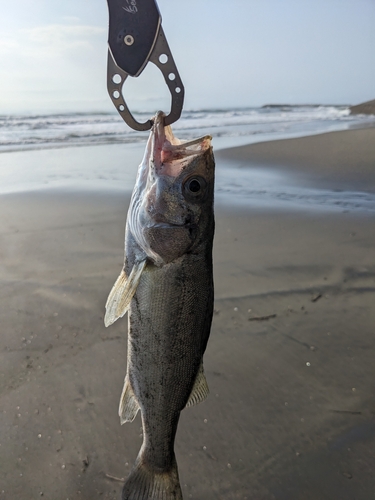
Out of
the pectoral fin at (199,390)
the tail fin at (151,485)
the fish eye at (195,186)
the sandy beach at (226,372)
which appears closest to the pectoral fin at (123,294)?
the fish eye at (195,186)

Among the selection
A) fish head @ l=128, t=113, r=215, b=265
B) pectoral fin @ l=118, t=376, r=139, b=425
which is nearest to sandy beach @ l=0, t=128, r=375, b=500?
pectoral fin @ l=118, t=376, r=139, b=425

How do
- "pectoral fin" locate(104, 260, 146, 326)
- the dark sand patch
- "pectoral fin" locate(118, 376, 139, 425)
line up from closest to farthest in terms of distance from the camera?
"pectoral fin" locate(104, 260, 146, 326)
"pectoral fin" locate(118, 376, 139, 425)
the dark sand patch

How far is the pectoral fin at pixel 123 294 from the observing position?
201 cm

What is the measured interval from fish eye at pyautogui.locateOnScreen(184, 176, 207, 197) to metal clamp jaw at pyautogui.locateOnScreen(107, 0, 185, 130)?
336mm

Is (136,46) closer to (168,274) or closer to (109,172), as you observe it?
(168,274)

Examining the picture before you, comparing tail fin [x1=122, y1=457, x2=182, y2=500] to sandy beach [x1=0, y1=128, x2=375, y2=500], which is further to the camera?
sandy beach [x1=0, y1=128, x2=375, y2=500]

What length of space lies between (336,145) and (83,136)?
10.4 meters

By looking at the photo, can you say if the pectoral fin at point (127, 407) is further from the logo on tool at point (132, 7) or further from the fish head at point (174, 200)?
the logo on tool at point (132, 7)

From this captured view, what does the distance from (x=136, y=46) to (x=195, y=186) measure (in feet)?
2.11

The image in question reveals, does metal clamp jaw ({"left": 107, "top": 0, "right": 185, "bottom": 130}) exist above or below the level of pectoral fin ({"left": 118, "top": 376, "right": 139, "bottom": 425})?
above

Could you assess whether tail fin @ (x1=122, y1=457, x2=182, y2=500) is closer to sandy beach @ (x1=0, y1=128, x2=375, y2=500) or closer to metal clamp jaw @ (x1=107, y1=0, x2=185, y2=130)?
sandy beach @ (x1=0, y1=128, x2=375, y2=500)

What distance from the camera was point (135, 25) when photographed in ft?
5.54

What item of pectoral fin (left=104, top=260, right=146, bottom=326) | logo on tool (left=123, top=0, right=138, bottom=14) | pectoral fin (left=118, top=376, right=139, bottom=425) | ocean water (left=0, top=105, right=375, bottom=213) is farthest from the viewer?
ocean water (left=0, top=105, right=375, bottom=213)

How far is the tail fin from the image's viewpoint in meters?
2.20
